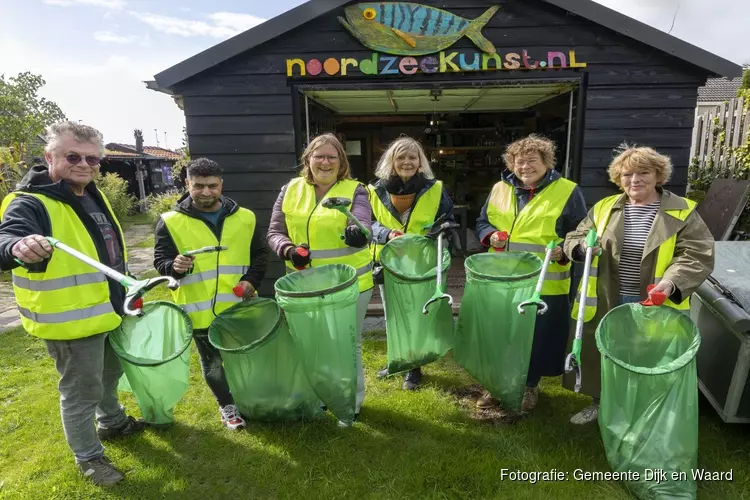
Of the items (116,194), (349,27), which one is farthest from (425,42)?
(116,194)

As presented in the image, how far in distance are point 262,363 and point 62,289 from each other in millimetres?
923

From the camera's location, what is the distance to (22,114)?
46.9 ft

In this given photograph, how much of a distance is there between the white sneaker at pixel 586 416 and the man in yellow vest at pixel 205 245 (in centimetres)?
194

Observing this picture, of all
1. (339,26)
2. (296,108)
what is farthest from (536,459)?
(339,26)

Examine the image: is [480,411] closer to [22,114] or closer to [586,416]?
[586,416]

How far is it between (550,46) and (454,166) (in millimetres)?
4556

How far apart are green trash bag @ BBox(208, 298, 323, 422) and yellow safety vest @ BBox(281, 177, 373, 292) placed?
34cm

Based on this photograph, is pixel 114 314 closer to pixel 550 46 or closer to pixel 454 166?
pixel 550 46

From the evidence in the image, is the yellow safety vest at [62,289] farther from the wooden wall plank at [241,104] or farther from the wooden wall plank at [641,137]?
the wooden wall plank at [641,137]

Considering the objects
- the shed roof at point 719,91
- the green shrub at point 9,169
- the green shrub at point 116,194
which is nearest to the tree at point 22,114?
the green shrub at point 116,194

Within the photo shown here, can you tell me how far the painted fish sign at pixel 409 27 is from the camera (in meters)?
3.91

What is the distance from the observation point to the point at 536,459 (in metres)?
2.27

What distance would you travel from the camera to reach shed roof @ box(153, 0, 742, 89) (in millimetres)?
3742

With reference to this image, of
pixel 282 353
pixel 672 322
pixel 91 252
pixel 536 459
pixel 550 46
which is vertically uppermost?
pixel 550 46
